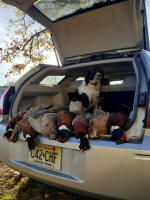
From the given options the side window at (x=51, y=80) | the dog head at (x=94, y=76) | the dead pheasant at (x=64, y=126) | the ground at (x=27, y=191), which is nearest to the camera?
the dead pheasant at (x=64, y=126)

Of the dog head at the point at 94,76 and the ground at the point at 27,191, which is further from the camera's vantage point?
the dog head at the point at 94,76

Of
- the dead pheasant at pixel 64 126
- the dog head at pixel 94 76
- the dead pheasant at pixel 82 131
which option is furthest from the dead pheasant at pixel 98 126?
the dog head at pixel 94 76

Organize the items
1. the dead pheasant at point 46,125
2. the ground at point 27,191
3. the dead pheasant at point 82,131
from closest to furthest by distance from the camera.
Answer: the dead pheasant at point 82,131 → the dead pheasant at point 46,125 → the ground at point 27,191

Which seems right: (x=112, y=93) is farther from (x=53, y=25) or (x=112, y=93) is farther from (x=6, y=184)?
(x=6, y=184)

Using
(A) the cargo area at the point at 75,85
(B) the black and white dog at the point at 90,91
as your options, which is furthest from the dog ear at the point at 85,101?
(A) the cargo area at the point at 75,85

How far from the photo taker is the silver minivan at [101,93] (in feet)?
4.27

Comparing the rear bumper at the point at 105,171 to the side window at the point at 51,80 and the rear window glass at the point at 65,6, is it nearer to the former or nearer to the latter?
A: the side window at the point at 51,80

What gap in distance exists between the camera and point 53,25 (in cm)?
308

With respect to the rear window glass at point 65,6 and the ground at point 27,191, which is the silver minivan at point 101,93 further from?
the ground at point 27,191

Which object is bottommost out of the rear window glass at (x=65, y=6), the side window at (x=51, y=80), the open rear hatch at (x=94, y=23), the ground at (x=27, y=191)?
the ground at (x=27, y=191)

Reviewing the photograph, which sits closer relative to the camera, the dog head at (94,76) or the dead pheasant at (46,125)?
the dead pheasant at (46,125)

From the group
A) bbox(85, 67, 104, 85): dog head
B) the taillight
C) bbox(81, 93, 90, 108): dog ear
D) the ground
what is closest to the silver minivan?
the taillight

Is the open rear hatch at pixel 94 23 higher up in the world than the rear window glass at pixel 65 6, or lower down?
lower down

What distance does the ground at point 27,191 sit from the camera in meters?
2.08
